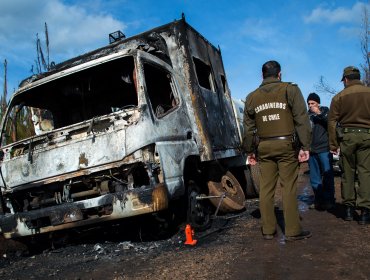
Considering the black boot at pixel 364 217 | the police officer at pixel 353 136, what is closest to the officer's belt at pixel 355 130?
the police officer at pixel 353 136

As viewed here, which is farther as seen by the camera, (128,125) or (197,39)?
(197,39)

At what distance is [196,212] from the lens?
5641 mm

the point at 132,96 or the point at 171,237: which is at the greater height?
the point at 132,96

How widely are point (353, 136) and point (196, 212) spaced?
226 cm

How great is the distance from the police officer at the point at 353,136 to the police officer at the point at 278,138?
972 millimetres

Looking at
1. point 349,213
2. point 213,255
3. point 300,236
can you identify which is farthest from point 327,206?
point 213,255

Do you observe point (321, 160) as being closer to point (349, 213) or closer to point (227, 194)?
point (349, 213)

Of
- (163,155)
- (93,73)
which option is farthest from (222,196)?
(93,73)

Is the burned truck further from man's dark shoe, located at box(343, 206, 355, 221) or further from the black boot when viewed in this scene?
the black boot

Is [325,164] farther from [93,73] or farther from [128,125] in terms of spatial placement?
[93,73]

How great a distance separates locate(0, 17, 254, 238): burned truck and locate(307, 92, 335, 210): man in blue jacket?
4.17 ft

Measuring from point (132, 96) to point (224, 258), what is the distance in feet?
9.19

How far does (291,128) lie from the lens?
4574mm

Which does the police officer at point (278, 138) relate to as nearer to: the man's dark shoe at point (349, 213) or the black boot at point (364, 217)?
the black boot at point (364, 217)
